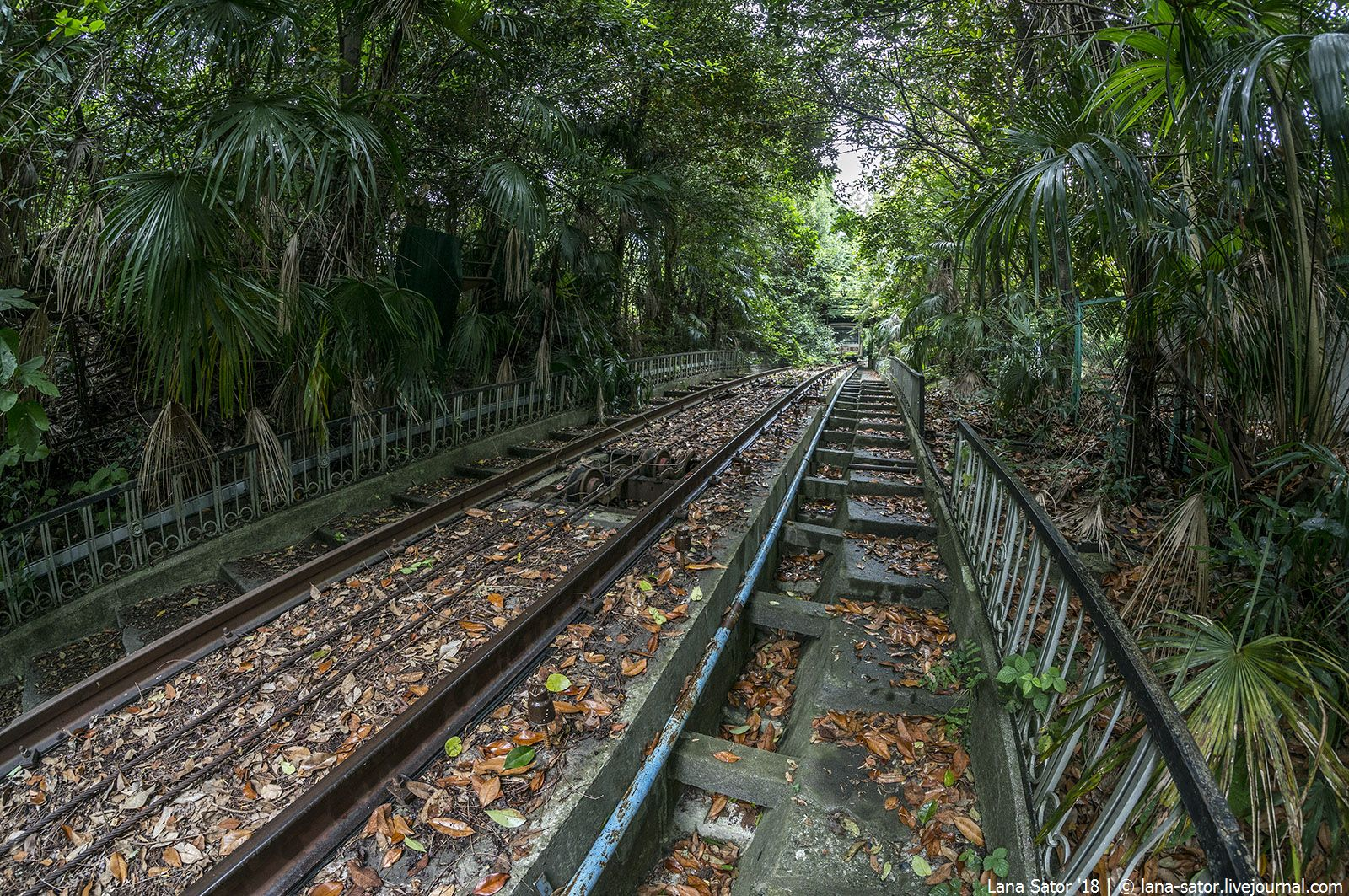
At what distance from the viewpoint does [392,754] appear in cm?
238

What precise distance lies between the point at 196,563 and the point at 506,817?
3683mm

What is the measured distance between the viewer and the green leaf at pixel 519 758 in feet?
7.86

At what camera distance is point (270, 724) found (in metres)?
2.79

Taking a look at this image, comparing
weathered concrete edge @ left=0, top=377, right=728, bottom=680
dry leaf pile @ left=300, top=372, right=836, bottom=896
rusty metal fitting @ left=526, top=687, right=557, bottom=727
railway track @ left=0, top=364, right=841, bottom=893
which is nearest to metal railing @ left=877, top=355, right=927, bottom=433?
railway track @ left=0, top=364, right=841, bottom=893

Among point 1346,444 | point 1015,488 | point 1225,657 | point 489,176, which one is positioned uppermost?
point 489,176

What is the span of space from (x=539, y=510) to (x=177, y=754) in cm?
308

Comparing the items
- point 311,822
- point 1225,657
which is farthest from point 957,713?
point 311,822

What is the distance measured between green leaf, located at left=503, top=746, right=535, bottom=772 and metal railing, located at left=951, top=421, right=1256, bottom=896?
1797 millimetres

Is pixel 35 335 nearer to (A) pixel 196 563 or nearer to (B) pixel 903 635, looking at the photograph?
(A) pixel 196 563

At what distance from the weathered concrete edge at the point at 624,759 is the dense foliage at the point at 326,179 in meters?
3.27

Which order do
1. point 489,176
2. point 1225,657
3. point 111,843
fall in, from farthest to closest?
point 489,176
point 111,843
point 1225,657

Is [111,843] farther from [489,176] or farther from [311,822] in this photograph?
[489,176]

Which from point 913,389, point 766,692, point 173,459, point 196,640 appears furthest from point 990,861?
point 913,389

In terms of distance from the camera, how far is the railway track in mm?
2156
